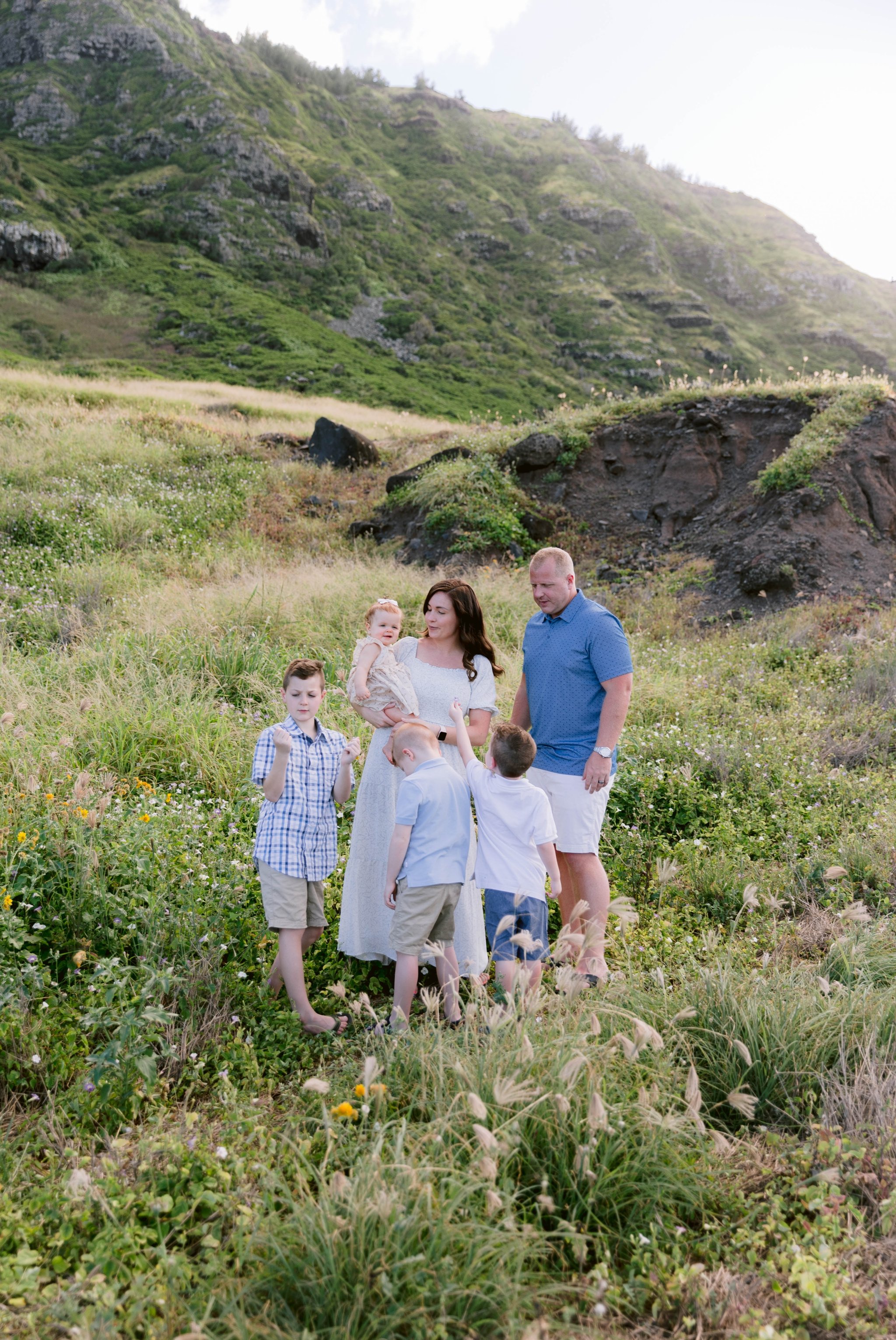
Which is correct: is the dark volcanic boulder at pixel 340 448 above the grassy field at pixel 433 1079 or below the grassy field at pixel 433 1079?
above

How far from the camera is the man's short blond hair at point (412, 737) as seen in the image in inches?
141

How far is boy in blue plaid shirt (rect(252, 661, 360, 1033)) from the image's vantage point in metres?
3.56

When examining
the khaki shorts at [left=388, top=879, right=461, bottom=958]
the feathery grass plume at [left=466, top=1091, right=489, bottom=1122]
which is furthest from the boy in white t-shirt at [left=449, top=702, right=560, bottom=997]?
the feathery grass plume at [left=466, top=1091, right=489, bottom=1122]

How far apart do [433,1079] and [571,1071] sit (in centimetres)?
67

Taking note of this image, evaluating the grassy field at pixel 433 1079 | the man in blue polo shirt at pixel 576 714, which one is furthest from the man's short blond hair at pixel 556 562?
the grassy field at pixel 433 1079

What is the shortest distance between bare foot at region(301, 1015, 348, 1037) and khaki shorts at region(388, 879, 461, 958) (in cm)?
47

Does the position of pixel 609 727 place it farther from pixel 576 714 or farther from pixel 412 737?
pixel 412 737

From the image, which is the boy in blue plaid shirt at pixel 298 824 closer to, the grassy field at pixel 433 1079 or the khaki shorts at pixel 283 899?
the khaki shorts at pixel 283 899

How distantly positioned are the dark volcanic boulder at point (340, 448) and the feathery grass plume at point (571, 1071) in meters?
16.7

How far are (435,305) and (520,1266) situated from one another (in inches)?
2222

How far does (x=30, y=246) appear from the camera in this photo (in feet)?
137

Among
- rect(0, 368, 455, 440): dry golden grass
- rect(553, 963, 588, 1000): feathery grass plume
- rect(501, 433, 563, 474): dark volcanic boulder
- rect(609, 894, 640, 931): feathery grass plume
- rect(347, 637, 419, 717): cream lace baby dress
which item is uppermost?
rect(0, 368, 455, 440): dry golden grass

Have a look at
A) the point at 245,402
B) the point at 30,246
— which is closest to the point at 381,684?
the point at 245,402

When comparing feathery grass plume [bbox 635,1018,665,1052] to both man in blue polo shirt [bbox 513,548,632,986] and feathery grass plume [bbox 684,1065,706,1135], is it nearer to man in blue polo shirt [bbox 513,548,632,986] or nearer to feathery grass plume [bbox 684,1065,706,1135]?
feathery grass plume [bbox 684,1065,706,1135]
